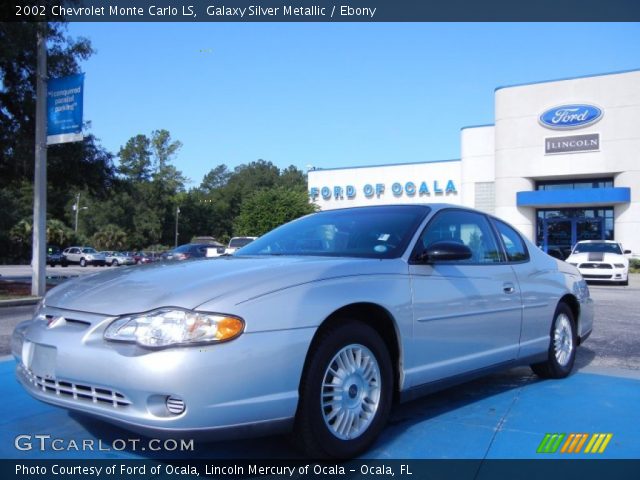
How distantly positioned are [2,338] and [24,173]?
1146cm

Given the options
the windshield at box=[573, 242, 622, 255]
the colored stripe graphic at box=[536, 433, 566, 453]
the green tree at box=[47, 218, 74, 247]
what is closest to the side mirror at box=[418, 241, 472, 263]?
the colored stripe graphic at box=[536, 433, 566, 453]

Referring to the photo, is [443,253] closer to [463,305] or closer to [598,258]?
[463,305]

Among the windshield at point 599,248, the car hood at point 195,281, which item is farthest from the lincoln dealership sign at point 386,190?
the car hood at point 195,281

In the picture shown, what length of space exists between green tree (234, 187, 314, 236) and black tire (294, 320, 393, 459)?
114 ft

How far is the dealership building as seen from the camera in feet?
107

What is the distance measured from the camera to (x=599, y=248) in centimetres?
2116

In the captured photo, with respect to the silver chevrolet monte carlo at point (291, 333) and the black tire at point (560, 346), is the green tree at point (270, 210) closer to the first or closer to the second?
the black tire at point (560, 346)

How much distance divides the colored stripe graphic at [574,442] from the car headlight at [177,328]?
2.13 m

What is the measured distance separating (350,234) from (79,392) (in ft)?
7.00

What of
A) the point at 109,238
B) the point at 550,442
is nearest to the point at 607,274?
the point at 550,442

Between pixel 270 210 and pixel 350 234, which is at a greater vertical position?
pixel 270 210

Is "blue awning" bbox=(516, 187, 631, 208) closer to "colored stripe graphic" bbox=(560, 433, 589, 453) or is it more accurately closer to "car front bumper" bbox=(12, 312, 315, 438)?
"colored stripe graphic" bbox=(560, 433, 589, 453)

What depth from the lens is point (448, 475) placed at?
3203mm

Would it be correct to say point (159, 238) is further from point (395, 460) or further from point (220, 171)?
point (395, 460)
